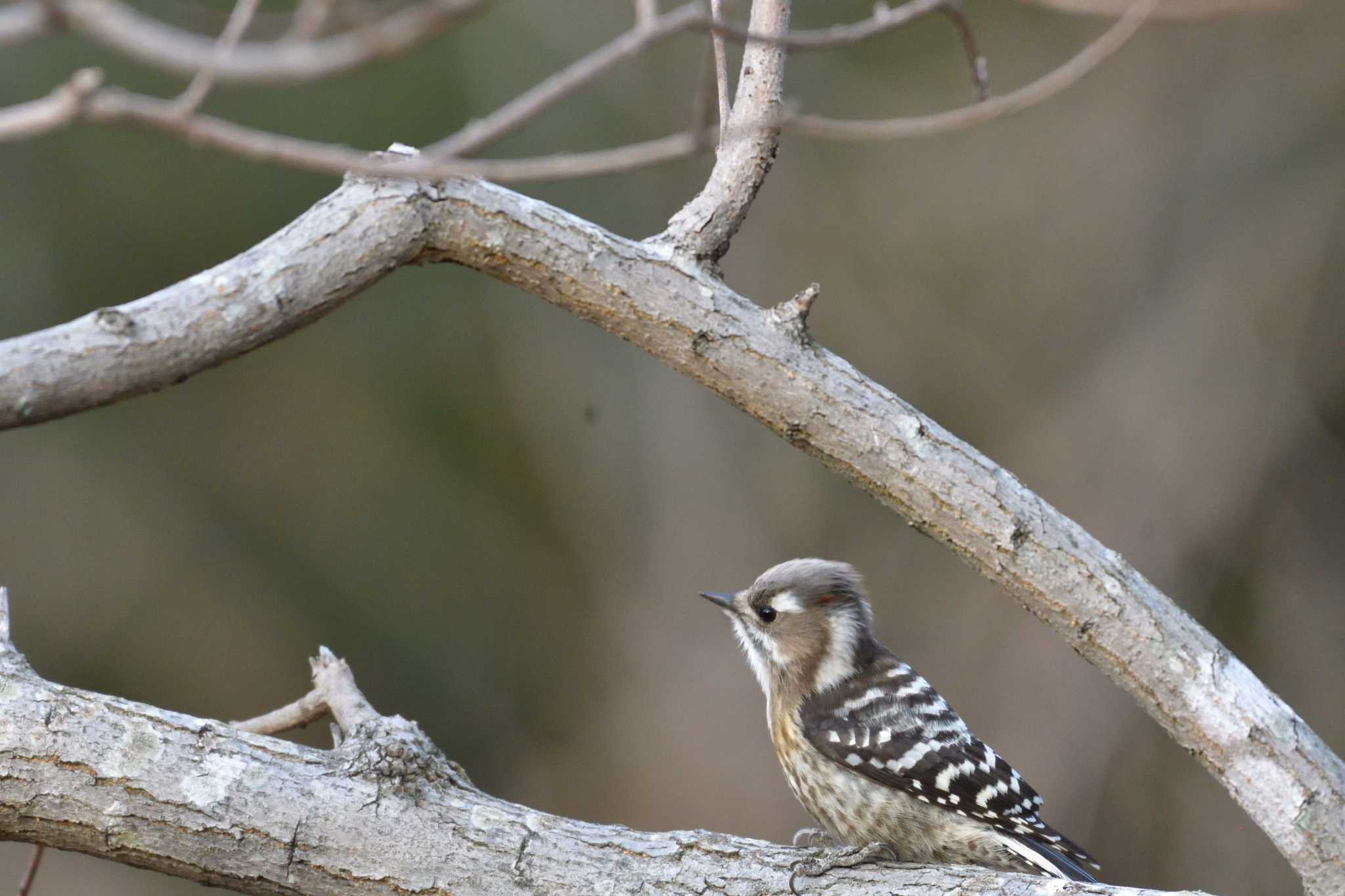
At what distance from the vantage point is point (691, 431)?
8.16m

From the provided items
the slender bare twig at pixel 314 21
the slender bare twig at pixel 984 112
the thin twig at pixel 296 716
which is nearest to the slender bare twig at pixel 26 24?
the slender bare twig at pixel 314 21

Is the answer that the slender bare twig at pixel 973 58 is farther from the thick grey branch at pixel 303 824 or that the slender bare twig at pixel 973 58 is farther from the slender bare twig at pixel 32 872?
the slender bare twig at pixel 32 872

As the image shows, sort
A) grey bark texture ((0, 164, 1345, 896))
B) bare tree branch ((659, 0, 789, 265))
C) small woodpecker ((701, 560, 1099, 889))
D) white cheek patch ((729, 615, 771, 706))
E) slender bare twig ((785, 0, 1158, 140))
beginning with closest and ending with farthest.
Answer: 1. slender bare twig ((785, 0, 1158, 140))
2. grey bark texture ((0, 164, 1345, 896))
3. bare tree branch ((659, 0, 789, 265))
4. small woodpecker ((701, 560, 1099, 889))
5. white cheek patch ((729, 615, 771, 706))

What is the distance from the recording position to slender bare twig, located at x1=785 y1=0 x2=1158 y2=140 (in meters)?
2.03

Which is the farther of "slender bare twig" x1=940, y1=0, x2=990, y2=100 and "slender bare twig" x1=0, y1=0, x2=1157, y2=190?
"slender bare twig" x1=940, y1=0, x2=990, y2=100

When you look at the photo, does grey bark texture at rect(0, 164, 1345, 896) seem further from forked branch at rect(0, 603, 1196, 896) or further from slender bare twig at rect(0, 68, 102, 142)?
slender bare twig at rect(0, 68, 102, 142)

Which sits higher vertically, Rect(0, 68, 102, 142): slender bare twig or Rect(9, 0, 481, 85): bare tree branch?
Rect(9, 0, 481, 85): bare tree branch

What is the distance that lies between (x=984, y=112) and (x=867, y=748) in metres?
1.77

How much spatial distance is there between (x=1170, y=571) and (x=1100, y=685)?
756 millimetres

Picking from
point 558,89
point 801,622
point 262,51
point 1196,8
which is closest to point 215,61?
→ point 262,51

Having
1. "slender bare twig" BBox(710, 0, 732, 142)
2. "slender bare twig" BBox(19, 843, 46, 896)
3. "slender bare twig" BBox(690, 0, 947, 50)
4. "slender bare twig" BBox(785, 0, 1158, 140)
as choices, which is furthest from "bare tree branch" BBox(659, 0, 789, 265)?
"slender bare twig" BBox(19, 843, 46, 896)

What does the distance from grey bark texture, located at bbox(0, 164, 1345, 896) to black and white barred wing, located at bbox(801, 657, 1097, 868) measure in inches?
19.6

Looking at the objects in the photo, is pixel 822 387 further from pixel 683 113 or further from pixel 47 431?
pixel 47 431

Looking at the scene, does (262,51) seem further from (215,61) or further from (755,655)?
(755,655)
